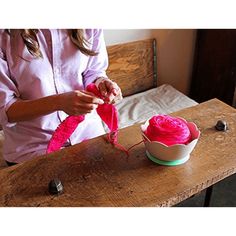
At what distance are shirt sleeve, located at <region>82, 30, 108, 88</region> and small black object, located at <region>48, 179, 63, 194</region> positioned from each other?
1.43 ft

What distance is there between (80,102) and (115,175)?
23 cm

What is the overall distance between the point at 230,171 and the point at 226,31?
53.6 inches

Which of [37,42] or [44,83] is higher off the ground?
[37,42]

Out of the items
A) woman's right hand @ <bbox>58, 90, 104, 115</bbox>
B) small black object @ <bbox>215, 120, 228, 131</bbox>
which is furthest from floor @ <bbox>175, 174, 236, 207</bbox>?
woman's right hand @ <bbox>58, 90, 104, 115</bbox>

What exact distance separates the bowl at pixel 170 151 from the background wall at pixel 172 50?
1.22 m

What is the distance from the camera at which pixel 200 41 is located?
2326 millimetres

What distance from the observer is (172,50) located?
7.66 feet

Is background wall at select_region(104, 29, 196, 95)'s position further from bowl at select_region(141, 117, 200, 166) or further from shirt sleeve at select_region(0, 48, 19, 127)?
bowl at select_region(141, 117, 200, 166)

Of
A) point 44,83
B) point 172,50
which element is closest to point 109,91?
point 44,83

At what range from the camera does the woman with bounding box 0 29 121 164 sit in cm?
102

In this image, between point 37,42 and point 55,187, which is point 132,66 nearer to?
point 37,42
